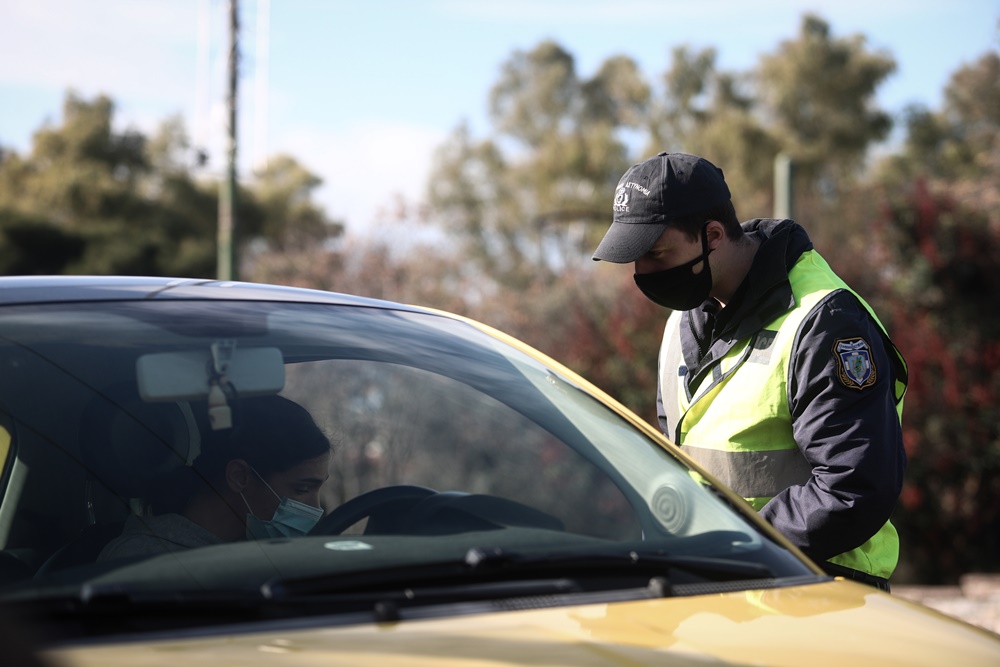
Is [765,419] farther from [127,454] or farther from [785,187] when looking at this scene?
[785,187]

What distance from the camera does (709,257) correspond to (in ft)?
9.48

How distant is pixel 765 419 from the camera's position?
268cm

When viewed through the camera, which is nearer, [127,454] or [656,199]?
[127,454]

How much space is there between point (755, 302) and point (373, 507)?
3.58 ft

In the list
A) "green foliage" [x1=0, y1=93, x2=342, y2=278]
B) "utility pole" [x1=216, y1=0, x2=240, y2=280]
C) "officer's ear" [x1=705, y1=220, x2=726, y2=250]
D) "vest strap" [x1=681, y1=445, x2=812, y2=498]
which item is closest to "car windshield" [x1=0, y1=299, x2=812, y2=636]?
"vest strap" [x1=681, y1=445, x2=812, y2=498]

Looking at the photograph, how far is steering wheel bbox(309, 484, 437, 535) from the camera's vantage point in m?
2.15

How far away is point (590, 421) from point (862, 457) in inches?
25.9

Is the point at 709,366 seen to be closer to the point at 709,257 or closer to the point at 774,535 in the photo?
the point at 709,257

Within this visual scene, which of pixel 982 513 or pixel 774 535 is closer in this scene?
pixel 774 535

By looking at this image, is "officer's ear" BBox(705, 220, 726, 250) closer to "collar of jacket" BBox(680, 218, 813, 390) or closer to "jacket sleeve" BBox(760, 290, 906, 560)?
"collar of jacket" BBox(680, 218, 813, 390)

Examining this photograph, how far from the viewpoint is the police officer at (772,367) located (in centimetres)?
253

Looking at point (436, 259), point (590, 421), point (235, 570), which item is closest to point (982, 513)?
point (590, 421)

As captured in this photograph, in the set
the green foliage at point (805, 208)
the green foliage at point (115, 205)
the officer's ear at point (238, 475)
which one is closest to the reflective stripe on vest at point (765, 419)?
the officer's ear at point (238, 475)

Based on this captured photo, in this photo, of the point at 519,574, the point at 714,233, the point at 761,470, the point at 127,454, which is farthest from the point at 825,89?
the point at 519,574
